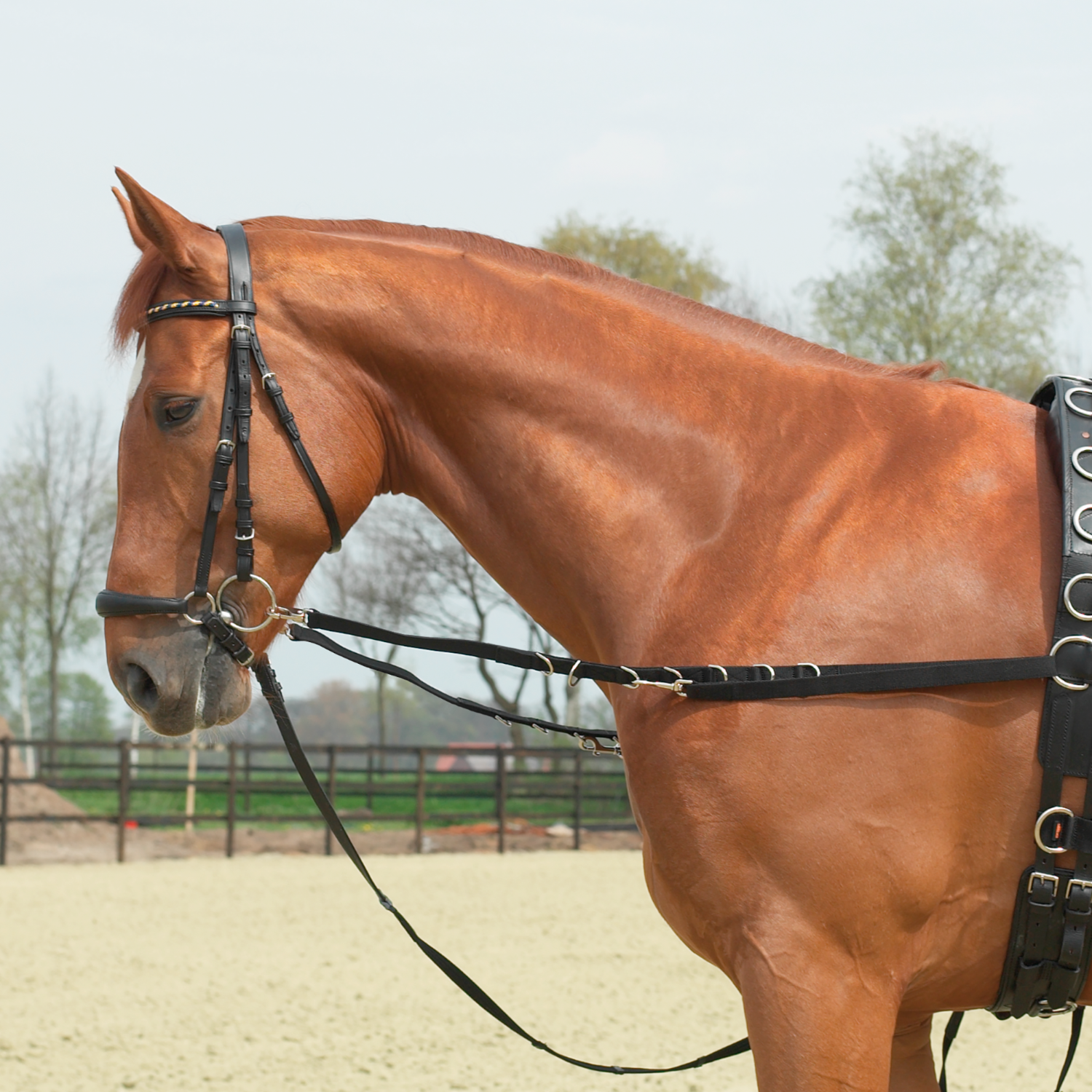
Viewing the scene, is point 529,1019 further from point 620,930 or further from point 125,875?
point 125,875

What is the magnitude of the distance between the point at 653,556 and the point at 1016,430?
32.1 inches

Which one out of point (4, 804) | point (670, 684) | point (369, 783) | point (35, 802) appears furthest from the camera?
point (369, 783)

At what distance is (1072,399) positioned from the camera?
7.70 ft

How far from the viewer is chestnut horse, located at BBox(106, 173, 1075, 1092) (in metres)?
2.15

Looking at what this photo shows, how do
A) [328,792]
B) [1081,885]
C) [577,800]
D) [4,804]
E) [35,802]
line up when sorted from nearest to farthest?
[1081,885] < [4,804] < [328,792] < [35,802] < [577,800]

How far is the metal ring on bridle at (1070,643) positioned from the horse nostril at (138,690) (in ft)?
6.05

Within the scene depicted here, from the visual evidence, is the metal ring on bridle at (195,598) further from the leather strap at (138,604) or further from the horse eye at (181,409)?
the horse eye at (181,409)

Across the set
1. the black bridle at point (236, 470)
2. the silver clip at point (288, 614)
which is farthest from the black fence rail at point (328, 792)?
the black bridle at point (236, 470)

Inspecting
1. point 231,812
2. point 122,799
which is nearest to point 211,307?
point 122,799

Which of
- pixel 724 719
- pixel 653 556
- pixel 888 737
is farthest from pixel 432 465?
pixel 888 737

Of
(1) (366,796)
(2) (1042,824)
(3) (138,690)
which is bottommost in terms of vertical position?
(1) (366,796)

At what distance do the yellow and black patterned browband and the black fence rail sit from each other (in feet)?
41.7

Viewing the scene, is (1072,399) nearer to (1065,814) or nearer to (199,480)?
(1065,814)

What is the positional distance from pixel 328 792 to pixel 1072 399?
56.9 ft
